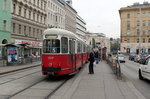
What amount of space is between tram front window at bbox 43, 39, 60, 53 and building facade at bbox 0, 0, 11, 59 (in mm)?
25889

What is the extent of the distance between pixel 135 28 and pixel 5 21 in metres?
59.6

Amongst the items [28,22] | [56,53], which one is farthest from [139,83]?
[28,22]

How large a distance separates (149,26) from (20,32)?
2291 inches

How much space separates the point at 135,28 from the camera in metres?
86.8

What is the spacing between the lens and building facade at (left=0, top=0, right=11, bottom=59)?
3712cm

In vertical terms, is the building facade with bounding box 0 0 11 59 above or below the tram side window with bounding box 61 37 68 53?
above

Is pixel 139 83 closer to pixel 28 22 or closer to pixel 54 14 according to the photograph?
pixel 28 22

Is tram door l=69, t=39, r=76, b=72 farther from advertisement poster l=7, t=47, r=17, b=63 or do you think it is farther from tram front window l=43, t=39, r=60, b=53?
advertisement poster l=7, t=47, r=17, b=63

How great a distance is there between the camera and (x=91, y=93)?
930cm

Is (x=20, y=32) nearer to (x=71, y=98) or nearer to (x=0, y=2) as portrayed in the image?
(x=0, y=2)

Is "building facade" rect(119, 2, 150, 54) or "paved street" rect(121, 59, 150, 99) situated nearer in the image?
"paved street" rect(121, 59, 150, 99)

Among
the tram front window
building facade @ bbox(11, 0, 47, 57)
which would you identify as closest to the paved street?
the tram front window

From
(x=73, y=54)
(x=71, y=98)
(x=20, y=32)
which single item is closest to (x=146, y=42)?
(x=20, y=32)

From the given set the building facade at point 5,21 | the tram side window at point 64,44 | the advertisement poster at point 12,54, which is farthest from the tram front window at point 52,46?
the building facade at point 5,21
